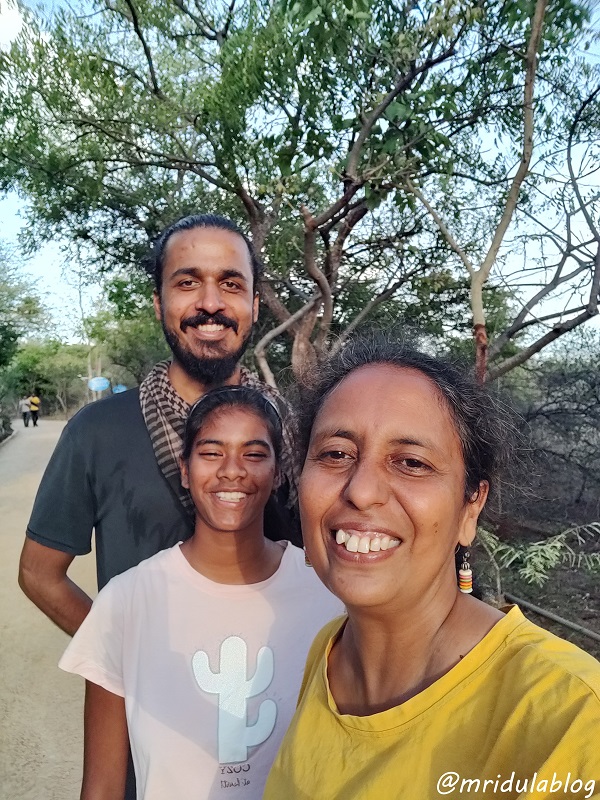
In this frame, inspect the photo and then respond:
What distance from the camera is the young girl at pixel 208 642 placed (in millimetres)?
1553

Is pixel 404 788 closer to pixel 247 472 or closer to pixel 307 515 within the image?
pixel 307 515

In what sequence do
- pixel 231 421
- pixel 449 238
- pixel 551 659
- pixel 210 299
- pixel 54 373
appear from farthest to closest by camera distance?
1. pixel 54 373
2. pixel 449 238
3. pixel 210 299
4. pixel 231 421
5. pixel 551 659

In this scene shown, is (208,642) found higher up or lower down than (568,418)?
lower down

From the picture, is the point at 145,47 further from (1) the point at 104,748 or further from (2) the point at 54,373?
(2) the point at 54,373

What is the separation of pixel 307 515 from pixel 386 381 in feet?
0.96

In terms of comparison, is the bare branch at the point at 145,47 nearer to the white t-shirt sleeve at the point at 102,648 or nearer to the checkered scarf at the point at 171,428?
the checkered scarf at the point at 171,428

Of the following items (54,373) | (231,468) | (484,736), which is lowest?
(484,736)

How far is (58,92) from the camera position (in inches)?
268

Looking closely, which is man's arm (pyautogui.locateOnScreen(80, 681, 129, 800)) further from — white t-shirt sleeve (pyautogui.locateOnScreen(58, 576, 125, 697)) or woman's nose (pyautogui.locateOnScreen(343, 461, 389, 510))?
woman's nose (pyautogui.locateOnScreen(343, 461, 389, 510))

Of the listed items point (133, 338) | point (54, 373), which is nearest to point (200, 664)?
point (133, 338)

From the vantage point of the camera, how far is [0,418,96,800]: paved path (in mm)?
3562

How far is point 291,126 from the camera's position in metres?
5.59

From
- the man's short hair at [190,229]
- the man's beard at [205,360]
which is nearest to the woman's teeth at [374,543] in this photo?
the man's beard at [205,360]

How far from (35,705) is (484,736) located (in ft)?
14.2
